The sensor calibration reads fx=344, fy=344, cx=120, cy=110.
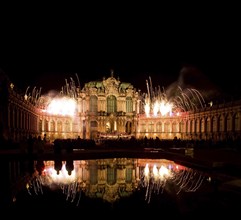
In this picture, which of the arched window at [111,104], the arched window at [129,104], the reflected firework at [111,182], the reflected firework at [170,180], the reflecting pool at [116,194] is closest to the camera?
the reflecting pool at [116,194]

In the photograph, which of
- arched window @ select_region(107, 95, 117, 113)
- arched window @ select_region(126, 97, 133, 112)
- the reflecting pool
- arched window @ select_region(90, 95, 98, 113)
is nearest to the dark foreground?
the reflecting pool

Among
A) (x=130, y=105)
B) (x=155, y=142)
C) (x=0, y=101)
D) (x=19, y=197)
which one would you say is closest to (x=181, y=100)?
(x=130, y=105)

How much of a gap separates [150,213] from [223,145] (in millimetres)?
32982

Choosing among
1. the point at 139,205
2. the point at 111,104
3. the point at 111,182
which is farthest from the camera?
the point at 111,104

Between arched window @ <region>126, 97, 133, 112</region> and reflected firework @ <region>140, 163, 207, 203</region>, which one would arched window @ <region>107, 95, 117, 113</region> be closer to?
arched window @ <region>126, 97, 133, 112</region>

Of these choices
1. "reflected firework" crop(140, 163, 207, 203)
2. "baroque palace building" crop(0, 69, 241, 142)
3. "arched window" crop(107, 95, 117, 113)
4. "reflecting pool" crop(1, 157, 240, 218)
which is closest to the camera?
"reflecting pool" crop(1, 157, 240, 218)

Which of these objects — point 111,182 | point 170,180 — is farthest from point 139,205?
point 170,180

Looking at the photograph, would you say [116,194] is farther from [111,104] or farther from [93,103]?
[111,104]

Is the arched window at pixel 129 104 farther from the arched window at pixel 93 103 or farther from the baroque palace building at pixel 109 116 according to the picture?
the arched window at pixel 93 103

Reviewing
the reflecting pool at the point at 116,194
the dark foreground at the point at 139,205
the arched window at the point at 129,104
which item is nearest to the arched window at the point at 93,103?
the arched window at the point at 129,104

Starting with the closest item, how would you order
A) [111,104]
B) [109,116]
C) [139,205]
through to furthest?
[139,205]
[109,116]
[111,104]

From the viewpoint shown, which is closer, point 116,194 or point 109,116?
point 116,194

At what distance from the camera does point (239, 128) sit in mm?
51969

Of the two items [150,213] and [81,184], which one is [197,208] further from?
[81,184]
